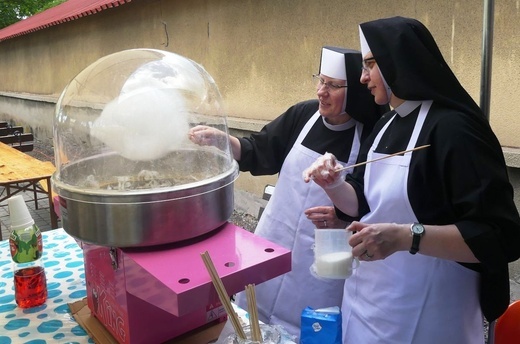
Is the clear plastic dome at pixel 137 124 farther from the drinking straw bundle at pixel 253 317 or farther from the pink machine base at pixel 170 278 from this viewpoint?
the drinking straw bundle at pixel 253 317

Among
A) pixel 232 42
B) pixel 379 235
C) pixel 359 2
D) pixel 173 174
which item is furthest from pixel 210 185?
pixel 232 42

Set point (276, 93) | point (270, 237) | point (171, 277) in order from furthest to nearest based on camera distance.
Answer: point (276, 93)
point (270, 237)
point (171, 277)

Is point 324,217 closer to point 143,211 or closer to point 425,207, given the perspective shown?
point 425,207

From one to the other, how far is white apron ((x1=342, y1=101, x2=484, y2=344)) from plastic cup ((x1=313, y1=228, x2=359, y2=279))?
190 mm

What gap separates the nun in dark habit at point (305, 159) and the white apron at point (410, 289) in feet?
1.13

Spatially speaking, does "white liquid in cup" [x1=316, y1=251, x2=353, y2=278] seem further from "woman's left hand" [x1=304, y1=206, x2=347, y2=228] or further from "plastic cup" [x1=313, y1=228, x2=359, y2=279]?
"woman's left hand" [x1=304, y1=206, x2=347, y2=228]

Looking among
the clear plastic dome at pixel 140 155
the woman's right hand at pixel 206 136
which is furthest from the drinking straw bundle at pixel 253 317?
the woman's right hand at pixel 206 136

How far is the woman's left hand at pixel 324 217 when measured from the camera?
1920 mm

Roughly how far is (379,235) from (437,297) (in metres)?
0.38

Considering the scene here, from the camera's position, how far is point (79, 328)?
1.54 metres

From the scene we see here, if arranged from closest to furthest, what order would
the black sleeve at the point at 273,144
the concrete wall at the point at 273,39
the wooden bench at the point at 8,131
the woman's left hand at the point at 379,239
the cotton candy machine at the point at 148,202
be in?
1. the cotton candy machine at the point at 148,202
2. the woman's left hand at the point at 379,239
3. the black sleeve at the point at 273,144
4. the concrete wall at the point at 273,39
5. the wooden bench at the point at 8,131

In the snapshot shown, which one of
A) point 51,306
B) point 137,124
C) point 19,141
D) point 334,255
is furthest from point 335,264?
point 19,141

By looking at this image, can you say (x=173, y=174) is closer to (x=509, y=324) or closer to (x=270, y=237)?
(x=270, y=237)

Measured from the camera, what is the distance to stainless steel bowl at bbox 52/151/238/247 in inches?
48.4
